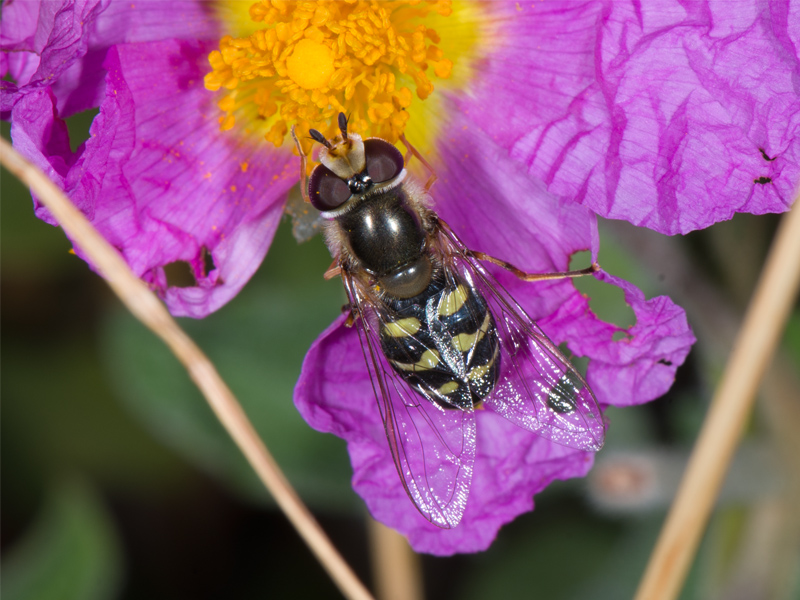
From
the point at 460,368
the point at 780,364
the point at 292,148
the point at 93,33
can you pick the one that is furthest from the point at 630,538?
the point at 93,33

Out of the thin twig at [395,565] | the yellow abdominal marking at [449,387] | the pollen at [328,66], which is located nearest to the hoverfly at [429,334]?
the yellow abdominal marking at [449,387]

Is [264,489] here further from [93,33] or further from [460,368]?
[93,33]

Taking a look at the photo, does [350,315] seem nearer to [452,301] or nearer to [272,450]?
[452,301]

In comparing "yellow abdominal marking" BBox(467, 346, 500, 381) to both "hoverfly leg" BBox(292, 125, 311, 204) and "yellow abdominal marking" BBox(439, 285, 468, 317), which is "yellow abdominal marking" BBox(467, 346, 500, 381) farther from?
"hoverfly leg" BBox(292, 125, 311, 204)

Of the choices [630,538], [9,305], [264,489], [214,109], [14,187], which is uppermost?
[214,109]

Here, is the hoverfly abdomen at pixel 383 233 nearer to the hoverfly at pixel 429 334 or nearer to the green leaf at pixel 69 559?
the hoverfly at pixel 429 334

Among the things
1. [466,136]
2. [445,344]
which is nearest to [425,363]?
[445,344]

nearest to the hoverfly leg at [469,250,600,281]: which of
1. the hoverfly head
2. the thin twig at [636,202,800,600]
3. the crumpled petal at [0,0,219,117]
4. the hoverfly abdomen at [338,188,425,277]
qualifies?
the hoverfly abdomen at [338,188,425,277]
